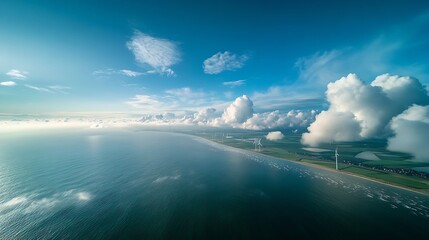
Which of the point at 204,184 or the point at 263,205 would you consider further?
the point at 204,184

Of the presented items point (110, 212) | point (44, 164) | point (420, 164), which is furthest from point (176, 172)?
point (420, 164)

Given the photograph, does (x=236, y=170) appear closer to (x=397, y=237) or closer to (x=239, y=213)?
(x=239, y=213)

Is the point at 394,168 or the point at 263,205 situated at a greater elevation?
the point at 394,168

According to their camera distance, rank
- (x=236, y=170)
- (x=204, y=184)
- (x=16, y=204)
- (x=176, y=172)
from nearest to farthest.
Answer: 1. (x=16, y=204)
2. (x=204, y=184)
3. (x=176, y=172)
4. (x=236, y=170)

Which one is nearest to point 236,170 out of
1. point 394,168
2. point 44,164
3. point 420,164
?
point 394,168

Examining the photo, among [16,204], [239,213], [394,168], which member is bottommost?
[16,204]

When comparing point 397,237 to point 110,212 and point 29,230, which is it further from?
point 29,230

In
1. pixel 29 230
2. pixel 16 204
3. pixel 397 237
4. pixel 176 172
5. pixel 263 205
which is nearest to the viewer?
pixel 29 230
